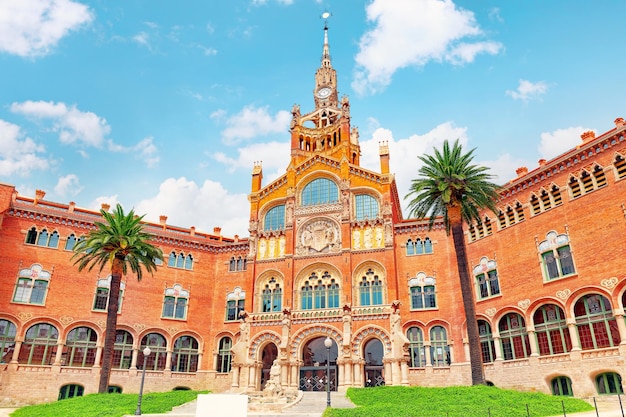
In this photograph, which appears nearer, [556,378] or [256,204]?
[556,378]

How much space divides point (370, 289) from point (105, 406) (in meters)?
22.6

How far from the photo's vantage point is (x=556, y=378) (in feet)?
105

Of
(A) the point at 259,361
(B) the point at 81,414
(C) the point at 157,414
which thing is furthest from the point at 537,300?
(B) the point at 81,414

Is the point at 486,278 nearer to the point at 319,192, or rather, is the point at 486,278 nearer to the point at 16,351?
the point at 319,192

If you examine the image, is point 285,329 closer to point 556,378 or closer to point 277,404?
point 277,404

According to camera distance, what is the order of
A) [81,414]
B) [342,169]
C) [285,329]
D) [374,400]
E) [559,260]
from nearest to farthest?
[81,414] → [374,400] → [559,260] → [285,329] → [342,169]

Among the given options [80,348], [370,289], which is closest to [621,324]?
[370,289]

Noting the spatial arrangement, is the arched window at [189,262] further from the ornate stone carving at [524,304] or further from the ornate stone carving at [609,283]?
the ornate stone carving at [609,283]

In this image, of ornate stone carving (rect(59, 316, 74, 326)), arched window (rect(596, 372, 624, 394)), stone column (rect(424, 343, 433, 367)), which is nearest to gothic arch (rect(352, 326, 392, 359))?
stone column (rect(424, 343, 433, 367))

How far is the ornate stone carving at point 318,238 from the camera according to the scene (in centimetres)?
4391

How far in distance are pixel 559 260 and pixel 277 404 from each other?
71.3 feet

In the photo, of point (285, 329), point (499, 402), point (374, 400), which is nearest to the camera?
point (499, 402)

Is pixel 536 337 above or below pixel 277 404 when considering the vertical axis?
above

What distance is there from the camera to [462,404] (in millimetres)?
24844
